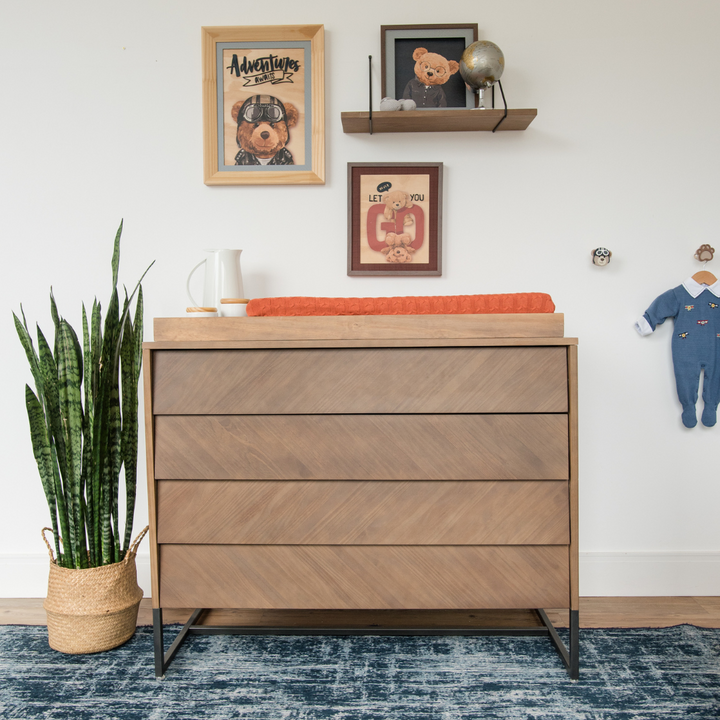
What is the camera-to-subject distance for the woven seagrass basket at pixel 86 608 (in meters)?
1.67

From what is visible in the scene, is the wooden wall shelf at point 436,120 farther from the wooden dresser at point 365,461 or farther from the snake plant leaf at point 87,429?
the snake plant leaf at point 87,429

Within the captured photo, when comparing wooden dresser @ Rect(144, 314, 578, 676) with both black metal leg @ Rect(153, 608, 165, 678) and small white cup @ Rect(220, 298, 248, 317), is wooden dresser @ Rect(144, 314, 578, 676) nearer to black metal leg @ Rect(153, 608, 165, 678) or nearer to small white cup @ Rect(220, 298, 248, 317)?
black metal leg @ Rect(153, 608, 165, 678)

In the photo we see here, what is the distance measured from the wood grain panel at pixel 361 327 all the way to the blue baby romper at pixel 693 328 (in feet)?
2.41

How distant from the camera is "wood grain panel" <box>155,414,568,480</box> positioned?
1.48m

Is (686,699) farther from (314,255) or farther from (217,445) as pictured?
(314,255)

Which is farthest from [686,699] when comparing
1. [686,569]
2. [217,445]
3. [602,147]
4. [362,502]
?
[602,147]

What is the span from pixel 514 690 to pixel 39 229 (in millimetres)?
2202

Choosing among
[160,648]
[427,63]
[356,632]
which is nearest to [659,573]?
[356,632]

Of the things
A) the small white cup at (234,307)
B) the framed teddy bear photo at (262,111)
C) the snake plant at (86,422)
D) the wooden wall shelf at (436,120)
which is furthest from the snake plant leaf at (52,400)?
the wooden wall shelf at (436,120)

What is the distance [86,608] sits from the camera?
166 centimetres

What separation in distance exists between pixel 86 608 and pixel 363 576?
866 mm

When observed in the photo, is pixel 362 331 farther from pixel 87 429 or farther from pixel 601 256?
pixel 601 256

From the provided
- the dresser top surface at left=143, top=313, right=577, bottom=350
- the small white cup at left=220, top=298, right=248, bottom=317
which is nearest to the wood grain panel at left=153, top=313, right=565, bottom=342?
the dresser top surface at left=143, top=313, right=577, bottom=350

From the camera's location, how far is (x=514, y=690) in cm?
149
